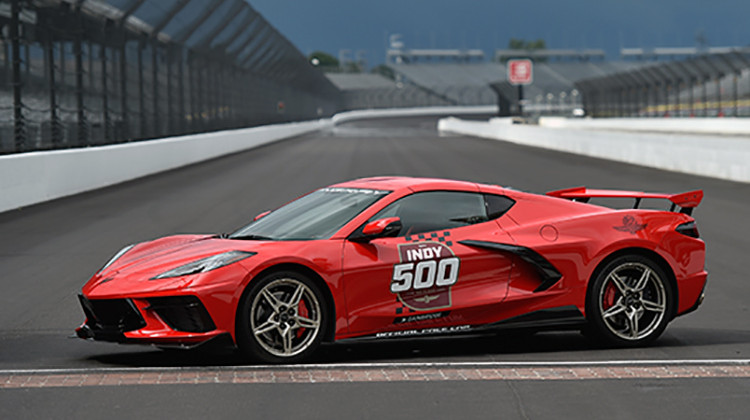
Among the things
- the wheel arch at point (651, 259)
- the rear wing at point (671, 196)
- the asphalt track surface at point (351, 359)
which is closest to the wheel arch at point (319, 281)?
the asphalt track surface at point (351, 359)

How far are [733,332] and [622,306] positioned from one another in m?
1.08

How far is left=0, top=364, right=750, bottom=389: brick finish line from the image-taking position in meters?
6.07

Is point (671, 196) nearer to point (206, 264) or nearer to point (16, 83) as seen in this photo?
point (206, 264)

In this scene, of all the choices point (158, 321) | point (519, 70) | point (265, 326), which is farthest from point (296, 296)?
point (519, 70)

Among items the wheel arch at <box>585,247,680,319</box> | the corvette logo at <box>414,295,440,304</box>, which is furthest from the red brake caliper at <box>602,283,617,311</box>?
the corvette logo at <box>414,295,440,304</box>

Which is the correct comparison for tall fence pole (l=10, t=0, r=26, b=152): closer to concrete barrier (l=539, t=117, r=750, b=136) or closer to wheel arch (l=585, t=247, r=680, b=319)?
wheel arch (l=585, t=247, r=680, b=319)

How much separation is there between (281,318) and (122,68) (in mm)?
20889

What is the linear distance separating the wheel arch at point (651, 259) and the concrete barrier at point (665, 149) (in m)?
17.2

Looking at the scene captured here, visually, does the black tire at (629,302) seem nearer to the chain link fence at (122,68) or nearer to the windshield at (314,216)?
the windshield at (314,216)

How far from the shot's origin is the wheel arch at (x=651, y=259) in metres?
6.94

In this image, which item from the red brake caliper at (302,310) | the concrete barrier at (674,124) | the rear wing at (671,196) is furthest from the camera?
the concrete barrier at (674,124)

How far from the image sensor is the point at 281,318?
6.27 meters

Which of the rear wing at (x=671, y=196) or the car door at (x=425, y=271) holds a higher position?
the rear wing at (x=671, y=196)

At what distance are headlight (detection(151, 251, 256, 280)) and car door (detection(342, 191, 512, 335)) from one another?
0.61 m
